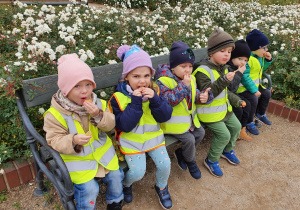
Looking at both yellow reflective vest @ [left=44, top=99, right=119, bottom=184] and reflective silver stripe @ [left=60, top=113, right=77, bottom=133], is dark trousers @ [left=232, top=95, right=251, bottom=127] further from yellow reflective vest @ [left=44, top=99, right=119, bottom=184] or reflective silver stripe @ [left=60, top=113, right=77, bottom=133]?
reflective silver stripe @ [left=60, top=113, right=77, bottom=133]

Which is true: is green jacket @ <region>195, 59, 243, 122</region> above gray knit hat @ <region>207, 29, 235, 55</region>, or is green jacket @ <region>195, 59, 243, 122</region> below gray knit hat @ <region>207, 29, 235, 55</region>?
below

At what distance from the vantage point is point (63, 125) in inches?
74.0

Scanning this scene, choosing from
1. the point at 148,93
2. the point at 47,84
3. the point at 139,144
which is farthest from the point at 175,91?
the point at 47,84

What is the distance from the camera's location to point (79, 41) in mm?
3473

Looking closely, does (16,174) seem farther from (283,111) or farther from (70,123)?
(283,111)

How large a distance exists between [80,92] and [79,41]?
1870mm

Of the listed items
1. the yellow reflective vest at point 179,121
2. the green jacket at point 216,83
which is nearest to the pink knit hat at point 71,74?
the yellow reflective vest at point 179,121

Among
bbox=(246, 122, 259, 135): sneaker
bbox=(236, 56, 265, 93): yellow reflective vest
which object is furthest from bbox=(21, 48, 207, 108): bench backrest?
bbox=(246, 122, 259, 135): sneaker

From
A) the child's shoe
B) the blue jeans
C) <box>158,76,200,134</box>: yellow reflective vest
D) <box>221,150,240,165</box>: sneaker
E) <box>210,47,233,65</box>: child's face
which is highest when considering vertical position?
<box>210,47,233,65</box>: child's face

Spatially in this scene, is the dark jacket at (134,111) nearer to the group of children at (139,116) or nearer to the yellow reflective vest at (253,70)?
the group of children at (139,116)

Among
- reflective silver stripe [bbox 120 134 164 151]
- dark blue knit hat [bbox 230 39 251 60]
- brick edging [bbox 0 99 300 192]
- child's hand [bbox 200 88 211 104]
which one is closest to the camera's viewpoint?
reflective silver stripe [bbox 120 134 164 151]

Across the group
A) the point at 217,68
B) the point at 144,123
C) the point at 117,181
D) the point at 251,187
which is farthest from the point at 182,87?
the point at 251,187

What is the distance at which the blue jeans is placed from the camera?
76.4 inches

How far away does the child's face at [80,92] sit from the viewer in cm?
187
